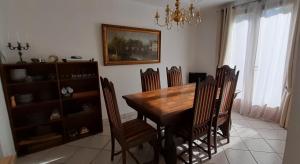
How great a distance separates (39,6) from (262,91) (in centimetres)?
426

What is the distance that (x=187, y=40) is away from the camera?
428 cm

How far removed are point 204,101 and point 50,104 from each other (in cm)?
→ 228

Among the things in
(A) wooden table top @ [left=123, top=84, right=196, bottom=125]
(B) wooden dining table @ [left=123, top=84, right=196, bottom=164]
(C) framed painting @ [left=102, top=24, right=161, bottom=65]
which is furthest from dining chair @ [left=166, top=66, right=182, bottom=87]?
(B) wooden dining table @ [left=123, top=84, right=196, bottom=164]

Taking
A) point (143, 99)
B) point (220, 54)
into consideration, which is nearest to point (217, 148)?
point (143, 99)

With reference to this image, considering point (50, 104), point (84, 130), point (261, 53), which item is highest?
point (261, 53)

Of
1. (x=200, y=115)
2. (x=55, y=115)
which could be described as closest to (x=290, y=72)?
(x=200, y=115)

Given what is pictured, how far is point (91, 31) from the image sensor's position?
2867mm

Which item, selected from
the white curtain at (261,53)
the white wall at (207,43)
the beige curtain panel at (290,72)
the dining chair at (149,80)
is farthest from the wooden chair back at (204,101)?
the white wall at (207,43)

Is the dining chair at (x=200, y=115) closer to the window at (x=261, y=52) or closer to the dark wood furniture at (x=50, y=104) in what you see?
the dark wood furniture at (x=50, y=104)

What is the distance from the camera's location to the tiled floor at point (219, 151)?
2.08m

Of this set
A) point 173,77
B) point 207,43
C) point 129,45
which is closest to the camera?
point 173,77

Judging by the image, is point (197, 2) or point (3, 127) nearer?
point (3, 127)

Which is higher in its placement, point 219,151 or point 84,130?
point 84,130

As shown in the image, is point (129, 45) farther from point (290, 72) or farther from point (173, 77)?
point (290, 72)
